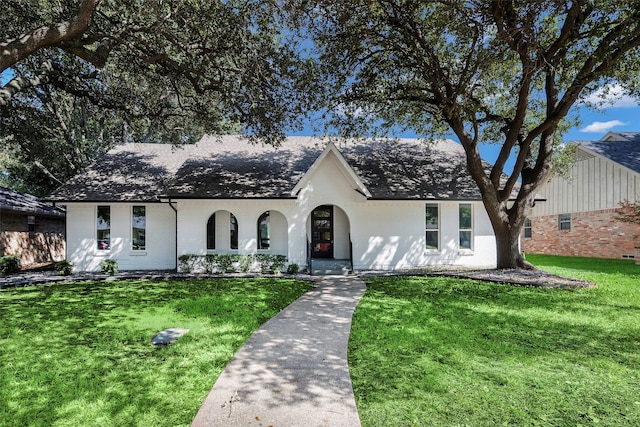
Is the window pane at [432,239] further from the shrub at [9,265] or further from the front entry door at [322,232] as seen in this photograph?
the shrub at [9,265]

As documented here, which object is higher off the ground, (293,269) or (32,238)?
(32,238)

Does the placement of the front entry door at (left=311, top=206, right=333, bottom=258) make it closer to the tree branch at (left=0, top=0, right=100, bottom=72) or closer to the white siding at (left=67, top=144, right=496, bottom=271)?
the white siding at (left=67, top=144, right=496, bottom=271)

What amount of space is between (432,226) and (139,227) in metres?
13.5

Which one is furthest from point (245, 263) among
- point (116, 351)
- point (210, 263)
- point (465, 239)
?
point (465, 239)

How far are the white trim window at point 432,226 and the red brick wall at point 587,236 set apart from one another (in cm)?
1081

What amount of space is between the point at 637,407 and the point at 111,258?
1707cm

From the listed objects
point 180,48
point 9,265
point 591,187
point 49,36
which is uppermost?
point 180,48

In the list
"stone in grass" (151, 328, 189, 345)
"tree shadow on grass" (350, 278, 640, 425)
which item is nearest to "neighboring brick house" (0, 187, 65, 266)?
"stone in grass" (151, 328, 189, 345)

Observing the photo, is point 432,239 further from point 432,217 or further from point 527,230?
point 527,230

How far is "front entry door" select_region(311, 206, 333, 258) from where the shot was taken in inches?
652

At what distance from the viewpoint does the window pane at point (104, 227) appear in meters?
15.4

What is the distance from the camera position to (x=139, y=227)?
614 inches

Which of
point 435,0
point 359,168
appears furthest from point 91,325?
point 359,168

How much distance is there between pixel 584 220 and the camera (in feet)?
70.6
